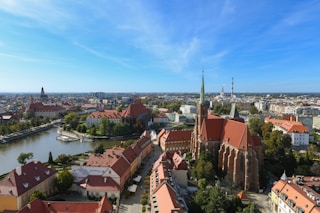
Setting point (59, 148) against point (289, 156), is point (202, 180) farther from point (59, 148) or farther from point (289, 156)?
point (59, 148)

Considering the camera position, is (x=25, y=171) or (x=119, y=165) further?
(x=119, y=165)

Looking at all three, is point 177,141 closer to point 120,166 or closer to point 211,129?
point 211,129

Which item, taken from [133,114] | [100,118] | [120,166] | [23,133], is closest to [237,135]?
[120,166]

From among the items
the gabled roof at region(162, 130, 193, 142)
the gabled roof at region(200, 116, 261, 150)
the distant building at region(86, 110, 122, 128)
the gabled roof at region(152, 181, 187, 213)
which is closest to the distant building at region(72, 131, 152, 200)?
the gabled roof at region(152, 181, 187, 213)

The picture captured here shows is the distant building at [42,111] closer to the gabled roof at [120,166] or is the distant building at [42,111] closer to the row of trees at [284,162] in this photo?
the gabled roof at [120,166]

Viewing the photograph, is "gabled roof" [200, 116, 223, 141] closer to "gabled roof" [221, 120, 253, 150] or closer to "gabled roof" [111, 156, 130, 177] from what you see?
"gabled roof" [221, 120, 253, 150]

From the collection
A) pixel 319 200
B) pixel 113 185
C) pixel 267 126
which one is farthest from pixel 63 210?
pixel 267 126

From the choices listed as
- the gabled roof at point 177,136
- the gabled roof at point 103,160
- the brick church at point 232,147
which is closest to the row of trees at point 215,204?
the brick church at point 232,147
